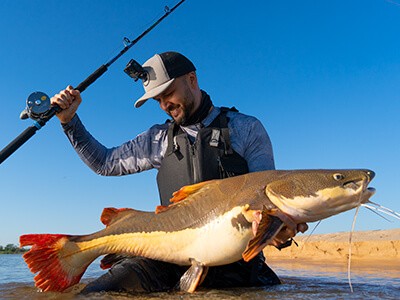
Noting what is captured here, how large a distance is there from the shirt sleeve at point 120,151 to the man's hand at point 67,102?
108 millimetres

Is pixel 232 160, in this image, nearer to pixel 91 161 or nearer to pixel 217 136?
pixel 217 136

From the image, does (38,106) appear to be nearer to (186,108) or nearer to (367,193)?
(186,108)

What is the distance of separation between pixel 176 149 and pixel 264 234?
1.77 meters

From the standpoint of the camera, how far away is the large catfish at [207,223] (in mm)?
3605

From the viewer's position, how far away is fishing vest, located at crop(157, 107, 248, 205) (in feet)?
15.3

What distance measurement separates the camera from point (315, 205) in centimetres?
362

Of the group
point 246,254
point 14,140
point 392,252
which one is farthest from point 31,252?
point 392,252

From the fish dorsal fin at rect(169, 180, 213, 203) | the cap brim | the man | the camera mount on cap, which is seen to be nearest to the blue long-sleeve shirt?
the man

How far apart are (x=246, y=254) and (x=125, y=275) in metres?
1.44

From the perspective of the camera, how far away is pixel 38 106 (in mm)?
5180

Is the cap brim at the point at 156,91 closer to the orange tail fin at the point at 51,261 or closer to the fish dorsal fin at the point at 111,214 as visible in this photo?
the fish dorsal fin at the point at 111,214

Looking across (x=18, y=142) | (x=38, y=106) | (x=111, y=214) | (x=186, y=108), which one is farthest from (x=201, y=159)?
(x=18, y=142)

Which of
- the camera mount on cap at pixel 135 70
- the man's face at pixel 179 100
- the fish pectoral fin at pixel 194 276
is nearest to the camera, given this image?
the fish pectoral fin at pixel 194 276

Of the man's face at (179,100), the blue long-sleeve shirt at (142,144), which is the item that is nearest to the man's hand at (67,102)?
the blue long-sleeve shirt at (142,144)
